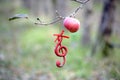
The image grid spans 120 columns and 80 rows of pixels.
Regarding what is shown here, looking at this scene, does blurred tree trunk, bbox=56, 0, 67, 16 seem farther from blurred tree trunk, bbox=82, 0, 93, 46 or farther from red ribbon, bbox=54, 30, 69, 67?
red ribbon, bbox=54, 30, 69, 67

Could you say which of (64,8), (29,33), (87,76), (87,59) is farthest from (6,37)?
(87,76)

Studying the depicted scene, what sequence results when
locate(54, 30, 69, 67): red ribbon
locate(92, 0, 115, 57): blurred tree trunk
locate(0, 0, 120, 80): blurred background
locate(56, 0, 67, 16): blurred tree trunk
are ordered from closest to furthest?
locate(54, 30, 69, 67): red ribbon → locate(0, 0, 120, 80): blurred background → locate(92, 0, 115, 57): blurred tree trunk → locate(56, 0, 67, 16): blurred tree trunk

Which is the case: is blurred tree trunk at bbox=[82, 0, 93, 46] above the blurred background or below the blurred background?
above

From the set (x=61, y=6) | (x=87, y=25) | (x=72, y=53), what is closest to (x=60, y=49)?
(x=72, y=53)

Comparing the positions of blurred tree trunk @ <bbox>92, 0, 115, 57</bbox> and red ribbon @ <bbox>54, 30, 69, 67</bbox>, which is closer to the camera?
red ribbon @ <bbox>54, 30, 69, 67</bbox>

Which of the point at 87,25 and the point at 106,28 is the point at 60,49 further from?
the point at 87,25

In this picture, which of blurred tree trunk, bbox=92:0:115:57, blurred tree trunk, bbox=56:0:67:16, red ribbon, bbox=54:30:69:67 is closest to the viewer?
red ribbon, bbox=54:30:69:67

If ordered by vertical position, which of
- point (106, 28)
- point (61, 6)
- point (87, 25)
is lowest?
point (106, 28)

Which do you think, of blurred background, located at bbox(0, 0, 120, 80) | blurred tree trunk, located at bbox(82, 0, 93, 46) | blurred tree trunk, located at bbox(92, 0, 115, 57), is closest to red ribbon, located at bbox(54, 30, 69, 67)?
blurred background, located at bbox(0, 0, 120, 80)

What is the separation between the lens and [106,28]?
657 centimetres

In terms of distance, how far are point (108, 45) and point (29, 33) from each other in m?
4.52

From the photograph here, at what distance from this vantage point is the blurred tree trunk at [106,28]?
21.3 ft

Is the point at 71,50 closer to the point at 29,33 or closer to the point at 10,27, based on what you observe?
the point at 29,33

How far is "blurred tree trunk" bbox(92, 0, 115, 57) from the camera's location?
256 inches
